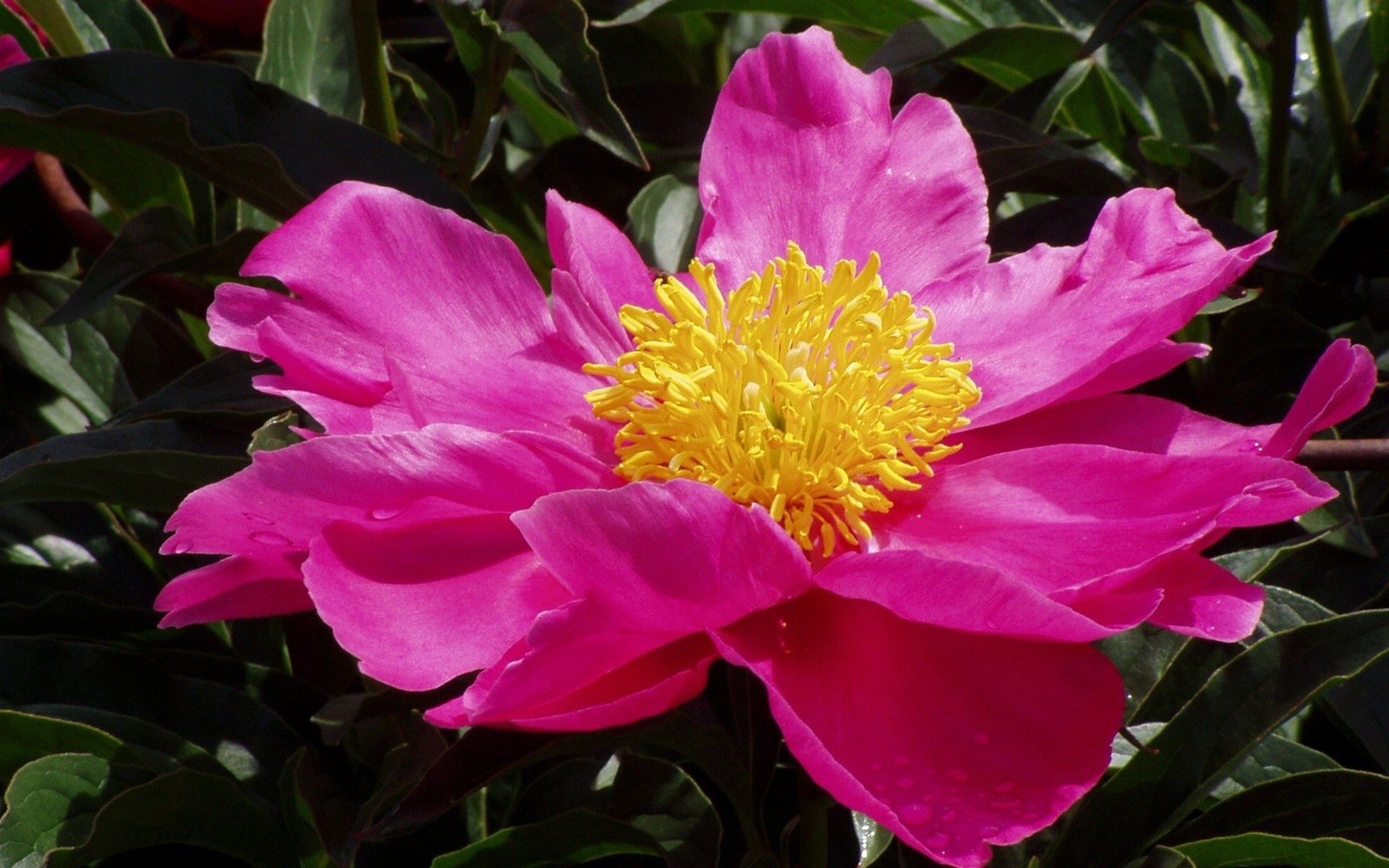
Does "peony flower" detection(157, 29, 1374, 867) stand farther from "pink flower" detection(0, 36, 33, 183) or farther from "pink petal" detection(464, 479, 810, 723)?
"pink flower" detection(0, 36, 33, 183)

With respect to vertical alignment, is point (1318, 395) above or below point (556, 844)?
above

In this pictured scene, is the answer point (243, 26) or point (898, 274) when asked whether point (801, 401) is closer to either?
point (898, 274)

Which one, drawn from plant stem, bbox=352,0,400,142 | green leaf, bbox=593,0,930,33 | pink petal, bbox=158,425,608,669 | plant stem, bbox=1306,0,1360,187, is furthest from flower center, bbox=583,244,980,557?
plant stem, bbox=1306,0,1360,187

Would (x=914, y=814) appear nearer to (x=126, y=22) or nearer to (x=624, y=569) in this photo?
(x=624, y=569)

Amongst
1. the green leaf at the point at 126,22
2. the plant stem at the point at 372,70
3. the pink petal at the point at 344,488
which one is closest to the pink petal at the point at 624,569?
the pink petal at the point at 344,488

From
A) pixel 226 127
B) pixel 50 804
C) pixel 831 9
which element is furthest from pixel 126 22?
pixel 50 804

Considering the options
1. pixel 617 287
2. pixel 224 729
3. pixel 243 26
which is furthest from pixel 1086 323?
pixel 243 26
